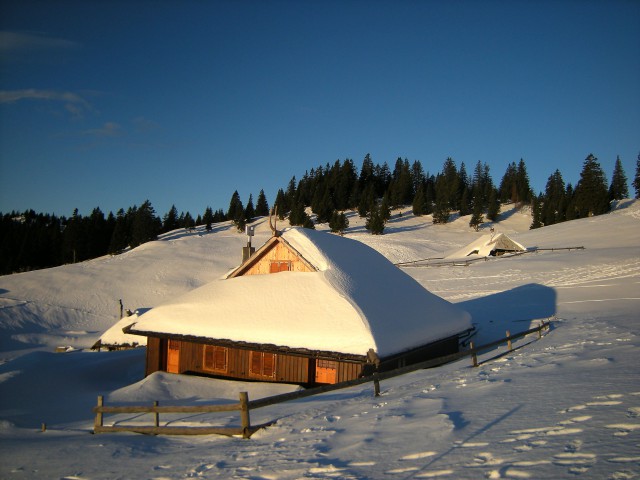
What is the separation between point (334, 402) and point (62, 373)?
1509 cm

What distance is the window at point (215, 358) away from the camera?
18.2 meters

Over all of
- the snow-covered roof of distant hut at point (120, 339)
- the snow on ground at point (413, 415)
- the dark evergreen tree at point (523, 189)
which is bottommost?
the snow-covered roof of distant hut at point (120, 339)

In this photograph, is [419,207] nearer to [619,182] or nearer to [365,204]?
[365,204]

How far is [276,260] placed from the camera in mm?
19594

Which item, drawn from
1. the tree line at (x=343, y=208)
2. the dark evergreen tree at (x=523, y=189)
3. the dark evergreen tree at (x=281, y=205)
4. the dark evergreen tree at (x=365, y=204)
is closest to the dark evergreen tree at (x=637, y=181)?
the tree line at (x=343, y=208)

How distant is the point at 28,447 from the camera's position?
33.6 feet

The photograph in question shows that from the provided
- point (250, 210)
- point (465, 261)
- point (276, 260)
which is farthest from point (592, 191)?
point (276, 260)

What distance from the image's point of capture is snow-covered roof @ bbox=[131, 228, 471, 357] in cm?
1510

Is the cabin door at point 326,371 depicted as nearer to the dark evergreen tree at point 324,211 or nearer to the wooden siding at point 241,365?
the wooden siding at point 241,365

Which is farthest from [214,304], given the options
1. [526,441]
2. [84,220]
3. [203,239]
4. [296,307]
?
[84,220]

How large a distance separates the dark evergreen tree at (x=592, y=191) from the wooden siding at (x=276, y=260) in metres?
77.4

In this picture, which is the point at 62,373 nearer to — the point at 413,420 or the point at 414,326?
the point at 414,326

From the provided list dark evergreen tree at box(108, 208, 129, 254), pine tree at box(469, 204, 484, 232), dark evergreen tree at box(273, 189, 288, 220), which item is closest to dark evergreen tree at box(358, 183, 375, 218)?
dark evergreen tree at box(273, 189, 288, 220)

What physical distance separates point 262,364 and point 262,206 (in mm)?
97365
